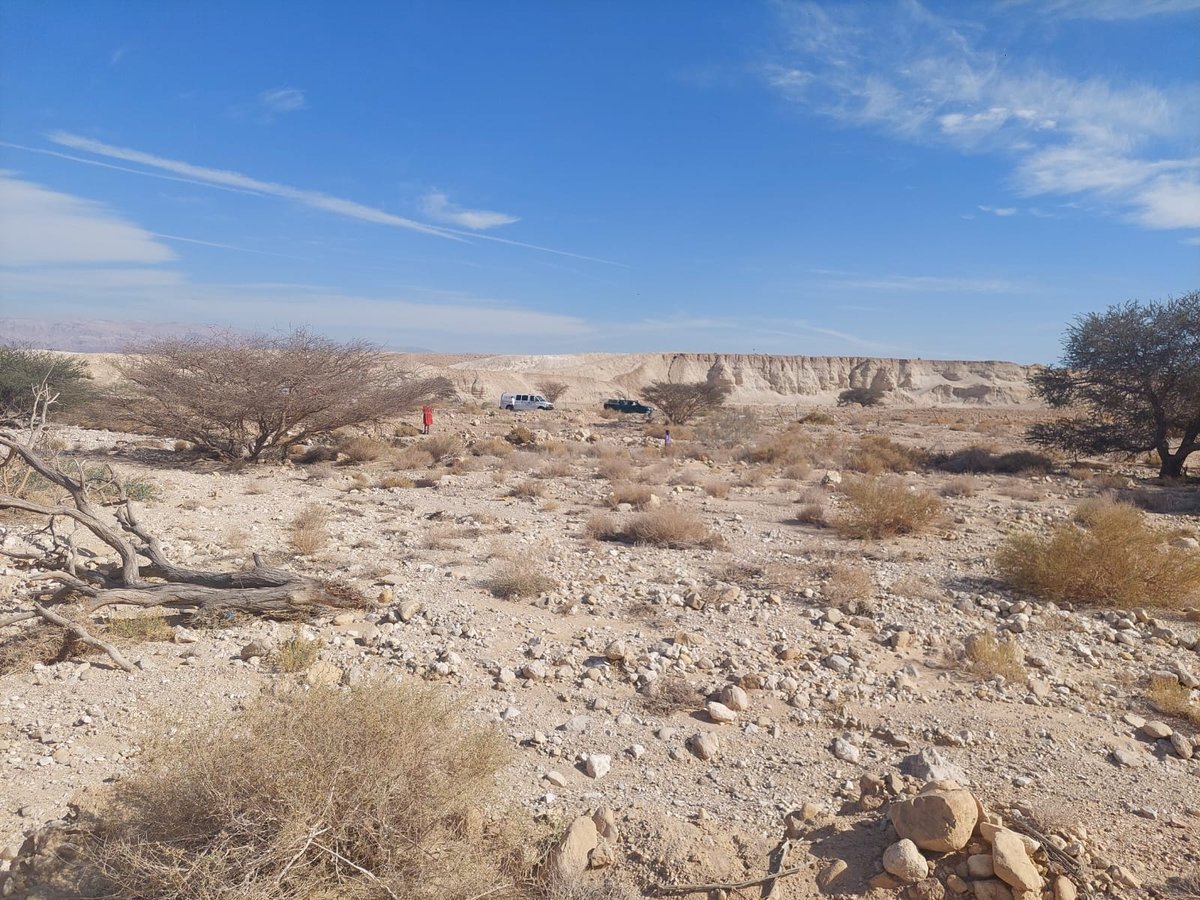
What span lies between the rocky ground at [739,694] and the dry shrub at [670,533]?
0.88 feet

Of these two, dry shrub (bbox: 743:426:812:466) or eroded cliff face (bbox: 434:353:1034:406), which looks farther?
eroded cliff face (bbox: 434:353:1034:406)

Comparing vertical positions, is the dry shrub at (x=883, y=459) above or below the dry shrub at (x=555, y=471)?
above

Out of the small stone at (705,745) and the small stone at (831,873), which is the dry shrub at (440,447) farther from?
the small stone at (831,873)

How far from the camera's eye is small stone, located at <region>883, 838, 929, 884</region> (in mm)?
3074

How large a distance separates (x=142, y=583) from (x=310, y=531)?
312cm

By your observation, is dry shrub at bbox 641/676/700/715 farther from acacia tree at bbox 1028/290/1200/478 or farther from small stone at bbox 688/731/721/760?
acacia tree at bbox 1028/290/1200/478

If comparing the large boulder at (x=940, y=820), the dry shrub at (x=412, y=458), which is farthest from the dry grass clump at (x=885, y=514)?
the dry shrub at (x=412, y=458)

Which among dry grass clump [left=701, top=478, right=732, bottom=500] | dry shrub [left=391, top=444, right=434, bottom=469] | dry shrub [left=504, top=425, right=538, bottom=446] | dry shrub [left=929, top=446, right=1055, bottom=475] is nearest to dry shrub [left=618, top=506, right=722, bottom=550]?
dry grass clump [left=701, top=478, right=732, bottom=500]

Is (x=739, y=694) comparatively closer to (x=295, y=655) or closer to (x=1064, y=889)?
(x=1064, y=889)

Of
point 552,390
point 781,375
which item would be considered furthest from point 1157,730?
point 781,375

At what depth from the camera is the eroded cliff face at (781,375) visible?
68188 millimetres

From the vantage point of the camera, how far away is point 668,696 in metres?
4.93

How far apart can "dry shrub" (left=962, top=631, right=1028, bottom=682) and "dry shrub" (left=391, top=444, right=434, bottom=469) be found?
41.3ft

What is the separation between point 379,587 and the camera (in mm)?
7043
